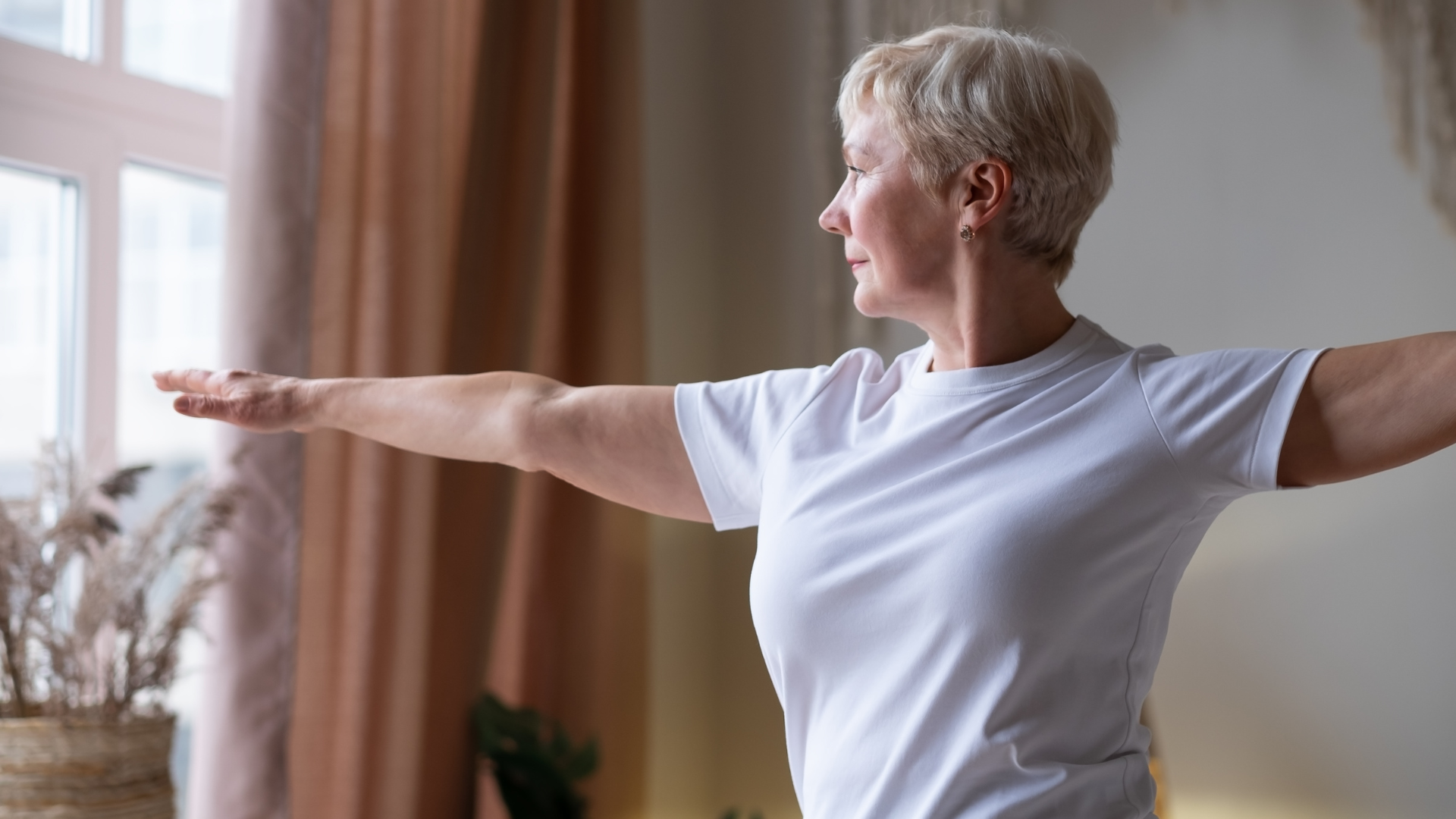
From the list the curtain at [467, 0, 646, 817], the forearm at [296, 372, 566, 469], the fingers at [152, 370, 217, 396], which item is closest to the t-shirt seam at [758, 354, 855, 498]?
the forearm at [296, 372, 566, 469]

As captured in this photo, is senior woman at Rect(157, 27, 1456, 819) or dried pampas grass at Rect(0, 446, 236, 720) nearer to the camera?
senior woman at Rect(157, 27, 1456, 819)

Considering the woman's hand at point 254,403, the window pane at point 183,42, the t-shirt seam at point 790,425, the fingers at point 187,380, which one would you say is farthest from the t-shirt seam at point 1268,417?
the window pane at point 183,42

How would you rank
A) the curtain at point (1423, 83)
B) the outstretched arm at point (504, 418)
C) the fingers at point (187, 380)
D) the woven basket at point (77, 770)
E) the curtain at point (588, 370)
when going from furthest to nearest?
the curtain at point (588, 370) < the curtain at point (1423, 83) < the woven basket at point (77, 770) < the fingers at point (187, 380) < the outstretched arm at point (504, 418)

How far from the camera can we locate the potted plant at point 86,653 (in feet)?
4.68

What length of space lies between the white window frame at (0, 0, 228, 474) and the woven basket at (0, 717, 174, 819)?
51 centimetres

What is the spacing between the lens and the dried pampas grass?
1467 mm

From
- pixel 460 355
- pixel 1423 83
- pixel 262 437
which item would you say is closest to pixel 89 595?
pixel 262 437

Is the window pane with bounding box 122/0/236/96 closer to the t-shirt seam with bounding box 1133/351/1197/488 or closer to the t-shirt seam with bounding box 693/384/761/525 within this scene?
the t-shirt seam with bounding box 693/384/761/525

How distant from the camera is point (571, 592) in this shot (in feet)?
8.23

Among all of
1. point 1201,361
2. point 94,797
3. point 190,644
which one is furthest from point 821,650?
point 190,644

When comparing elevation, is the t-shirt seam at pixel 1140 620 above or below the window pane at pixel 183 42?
below

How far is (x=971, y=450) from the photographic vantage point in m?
1.01

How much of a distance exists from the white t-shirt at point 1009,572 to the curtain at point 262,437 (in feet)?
3.54

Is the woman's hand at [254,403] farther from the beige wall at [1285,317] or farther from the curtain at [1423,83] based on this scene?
the curtain at [1423,83]
